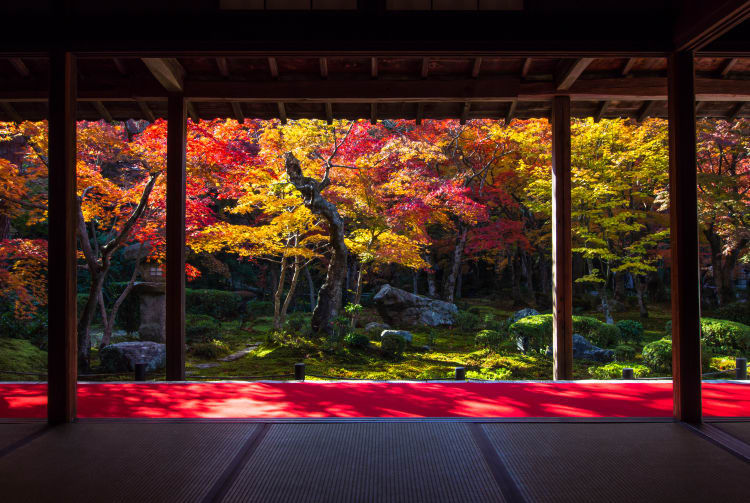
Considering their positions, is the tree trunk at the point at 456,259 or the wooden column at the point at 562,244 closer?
the wooden column at the point at 562,244

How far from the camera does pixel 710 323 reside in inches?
317

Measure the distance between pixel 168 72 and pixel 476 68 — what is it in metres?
2.51

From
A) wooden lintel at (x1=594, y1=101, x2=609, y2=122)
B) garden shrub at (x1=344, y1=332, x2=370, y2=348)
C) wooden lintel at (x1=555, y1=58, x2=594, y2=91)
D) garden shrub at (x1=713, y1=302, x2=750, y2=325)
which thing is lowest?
garden shrub at (x1=344, y1=332, x2=370, y2=348)

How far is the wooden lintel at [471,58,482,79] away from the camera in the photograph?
359cm

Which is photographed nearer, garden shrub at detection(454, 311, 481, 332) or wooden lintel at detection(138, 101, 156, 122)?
wooden lintel at detection(138, 101, 156, 122)

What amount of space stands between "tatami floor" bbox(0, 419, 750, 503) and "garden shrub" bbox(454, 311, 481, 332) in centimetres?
852

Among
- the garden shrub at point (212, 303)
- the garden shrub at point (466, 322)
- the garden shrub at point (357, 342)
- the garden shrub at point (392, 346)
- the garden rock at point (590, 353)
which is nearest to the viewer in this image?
the garden rock at point (590, 353)

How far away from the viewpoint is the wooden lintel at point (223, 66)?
11.7 ft

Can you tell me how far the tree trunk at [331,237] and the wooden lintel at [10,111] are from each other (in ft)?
14.3

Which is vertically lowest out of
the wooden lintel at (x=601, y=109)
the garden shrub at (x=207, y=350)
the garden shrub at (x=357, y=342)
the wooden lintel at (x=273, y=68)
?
the garden shrub at (x=207, y=350)

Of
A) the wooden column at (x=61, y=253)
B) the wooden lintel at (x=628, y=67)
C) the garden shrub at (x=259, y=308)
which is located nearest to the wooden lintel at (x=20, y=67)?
the wooden column at (x=61, y=253)

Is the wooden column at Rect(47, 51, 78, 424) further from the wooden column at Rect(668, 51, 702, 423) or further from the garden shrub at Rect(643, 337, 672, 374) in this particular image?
the garden shrub at Rect(643, 337, 672, 374)

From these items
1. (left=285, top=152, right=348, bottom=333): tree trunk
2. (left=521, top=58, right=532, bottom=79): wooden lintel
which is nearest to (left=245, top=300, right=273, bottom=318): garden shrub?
(left=285, top=152, right=348, bottom=333): tree trunk

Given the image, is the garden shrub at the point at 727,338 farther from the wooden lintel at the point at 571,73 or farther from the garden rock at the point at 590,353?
the wooden lintel at the point at 571,73
